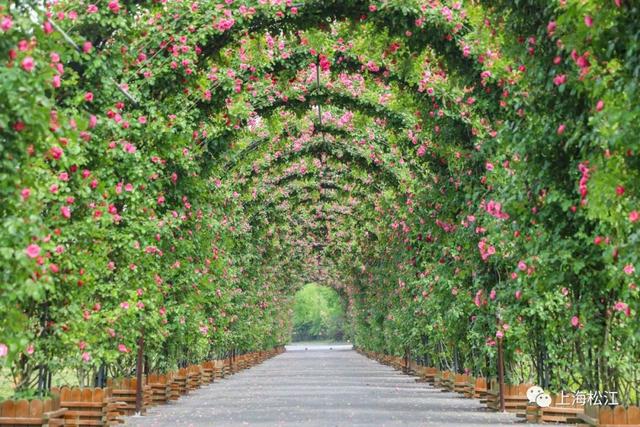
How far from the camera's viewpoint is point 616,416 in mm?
9211

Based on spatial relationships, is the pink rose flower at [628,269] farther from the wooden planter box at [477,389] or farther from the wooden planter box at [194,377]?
the wooden planter box at [194,377]

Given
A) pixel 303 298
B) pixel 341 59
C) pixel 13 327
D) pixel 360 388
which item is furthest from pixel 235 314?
pixel 303 298

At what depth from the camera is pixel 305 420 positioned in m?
14.2

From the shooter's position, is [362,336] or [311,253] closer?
[311,253]

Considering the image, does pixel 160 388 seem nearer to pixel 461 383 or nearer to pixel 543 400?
pixel 461 383

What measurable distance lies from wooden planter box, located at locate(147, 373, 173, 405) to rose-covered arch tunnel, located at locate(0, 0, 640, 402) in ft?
1.27

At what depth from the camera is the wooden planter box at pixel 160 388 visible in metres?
18.9

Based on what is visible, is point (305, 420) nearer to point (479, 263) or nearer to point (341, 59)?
point (479, 263)

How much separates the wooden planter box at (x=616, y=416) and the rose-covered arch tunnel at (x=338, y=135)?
2.08 feet

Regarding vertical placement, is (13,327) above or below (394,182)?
below

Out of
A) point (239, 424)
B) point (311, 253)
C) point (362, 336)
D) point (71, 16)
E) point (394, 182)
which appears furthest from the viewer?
point (362, 336)

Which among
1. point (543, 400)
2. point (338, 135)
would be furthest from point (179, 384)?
point (543, 400)

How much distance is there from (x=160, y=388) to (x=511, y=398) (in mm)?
7095

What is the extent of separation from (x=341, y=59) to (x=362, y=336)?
34.8 m
